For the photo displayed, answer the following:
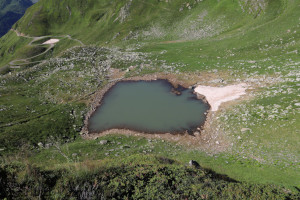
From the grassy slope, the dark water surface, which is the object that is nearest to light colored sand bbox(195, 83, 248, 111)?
the dark water surface

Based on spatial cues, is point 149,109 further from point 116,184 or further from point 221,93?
point 116,184

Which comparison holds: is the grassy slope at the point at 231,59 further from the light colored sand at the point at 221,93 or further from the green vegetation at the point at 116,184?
the green vegetation at the point at 116,184

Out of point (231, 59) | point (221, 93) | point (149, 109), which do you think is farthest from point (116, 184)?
point (231, 59)

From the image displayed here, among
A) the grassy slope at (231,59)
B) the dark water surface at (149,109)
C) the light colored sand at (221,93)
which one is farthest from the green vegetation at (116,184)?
the light colored sand at (221,93)

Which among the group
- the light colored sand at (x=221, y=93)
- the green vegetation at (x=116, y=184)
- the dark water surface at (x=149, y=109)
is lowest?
the dark water surface at (x=149, y=109)

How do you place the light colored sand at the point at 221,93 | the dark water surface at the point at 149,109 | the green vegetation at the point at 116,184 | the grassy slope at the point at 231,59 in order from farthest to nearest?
the light colored sand at the point at 221,93
the dark water surface at the point at 149,109
the grassy slope at the point at 231,59
the green vegetation at the point at 116,184

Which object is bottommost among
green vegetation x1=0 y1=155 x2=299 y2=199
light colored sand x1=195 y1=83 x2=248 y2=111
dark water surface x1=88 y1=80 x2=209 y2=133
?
dark water surface x1=88 y1=80 x2=209 y2=133

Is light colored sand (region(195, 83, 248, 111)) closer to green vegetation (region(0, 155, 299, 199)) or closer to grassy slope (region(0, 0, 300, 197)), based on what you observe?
grassy slope (region(0, 0, 300, 197))
